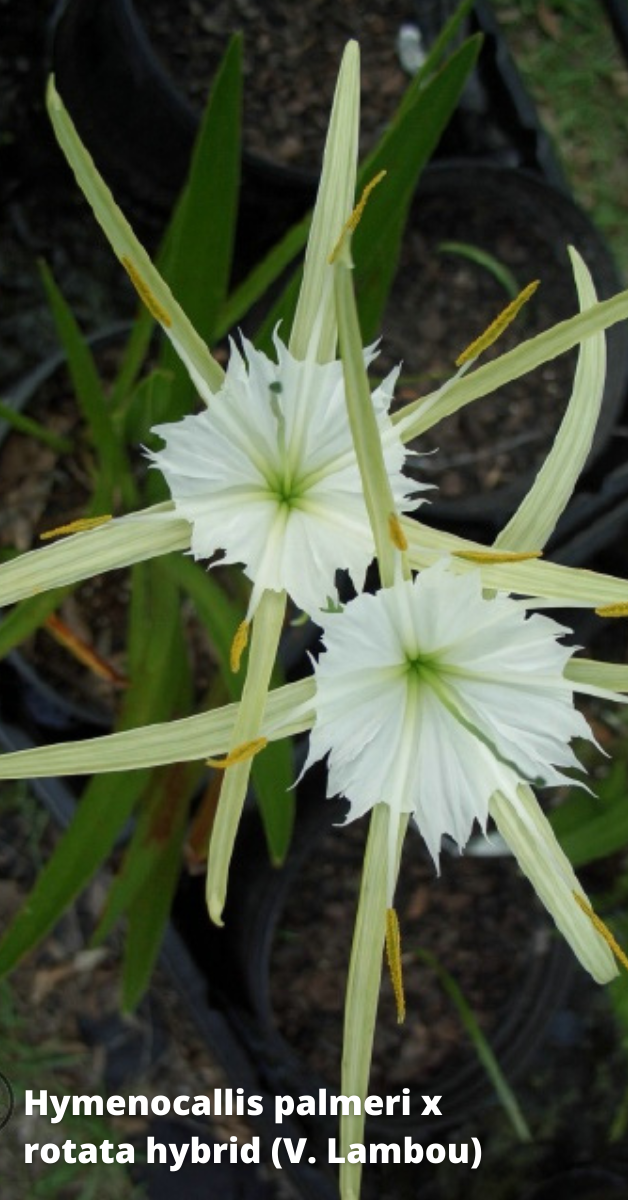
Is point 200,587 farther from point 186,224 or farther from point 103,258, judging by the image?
point 103,258

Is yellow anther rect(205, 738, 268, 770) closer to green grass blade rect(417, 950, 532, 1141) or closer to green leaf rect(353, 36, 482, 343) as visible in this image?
green leaf rect(353, 36, 482, 343)

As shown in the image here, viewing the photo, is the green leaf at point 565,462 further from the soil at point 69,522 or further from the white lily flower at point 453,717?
the soil at point 69,522

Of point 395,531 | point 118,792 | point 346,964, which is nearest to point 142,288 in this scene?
point 395,531

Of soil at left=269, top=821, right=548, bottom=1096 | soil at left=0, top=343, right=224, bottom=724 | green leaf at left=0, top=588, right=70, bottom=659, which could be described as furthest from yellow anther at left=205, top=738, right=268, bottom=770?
soil at left=269, top=821, right=548, bottom=1096

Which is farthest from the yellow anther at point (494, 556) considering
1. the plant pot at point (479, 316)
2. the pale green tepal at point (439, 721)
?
the plant pot at point (479, 316)

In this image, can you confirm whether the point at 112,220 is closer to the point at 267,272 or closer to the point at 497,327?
the point at 497,327

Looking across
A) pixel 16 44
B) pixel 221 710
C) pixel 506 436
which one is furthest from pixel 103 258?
pixel 221 710
